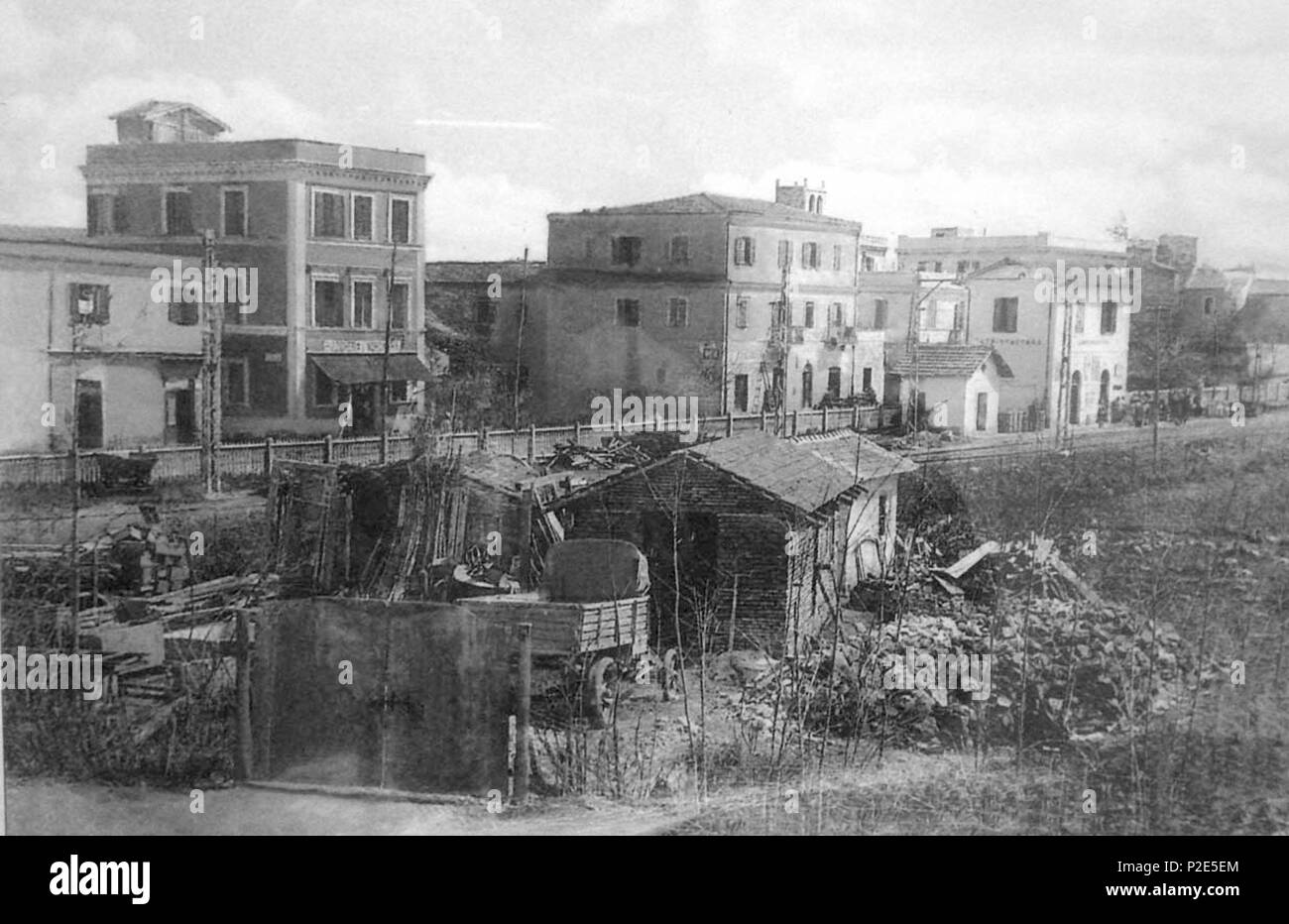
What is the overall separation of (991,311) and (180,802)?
3391 mm

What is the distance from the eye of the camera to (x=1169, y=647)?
15.2ft

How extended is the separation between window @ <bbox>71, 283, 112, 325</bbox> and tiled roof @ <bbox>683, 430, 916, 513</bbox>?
2.11 m

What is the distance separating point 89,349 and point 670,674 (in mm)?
2317

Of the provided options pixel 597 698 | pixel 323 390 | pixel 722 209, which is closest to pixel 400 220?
pixel 323 390

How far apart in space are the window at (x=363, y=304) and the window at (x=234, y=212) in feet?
1.44

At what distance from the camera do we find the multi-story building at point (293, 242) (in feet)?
14.5

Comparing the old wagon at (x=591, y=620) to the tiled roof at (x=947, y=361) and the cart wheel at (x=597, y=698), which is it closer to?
the cart wheel at (x=597, y=698)

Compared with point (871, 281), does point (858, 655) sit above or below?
below

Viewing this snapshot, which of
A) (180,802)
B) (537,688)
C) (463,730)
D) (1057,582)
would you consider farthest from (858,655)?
(180,802)

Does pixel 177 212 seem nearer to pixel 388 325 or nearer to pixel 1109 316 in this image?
pixel 388 325

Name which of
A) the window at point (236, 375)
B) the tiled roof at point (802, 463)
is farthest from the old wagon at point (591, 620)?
the window at point (236, 375)

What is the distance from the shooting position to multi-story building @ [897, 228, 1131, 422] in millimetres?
4594
